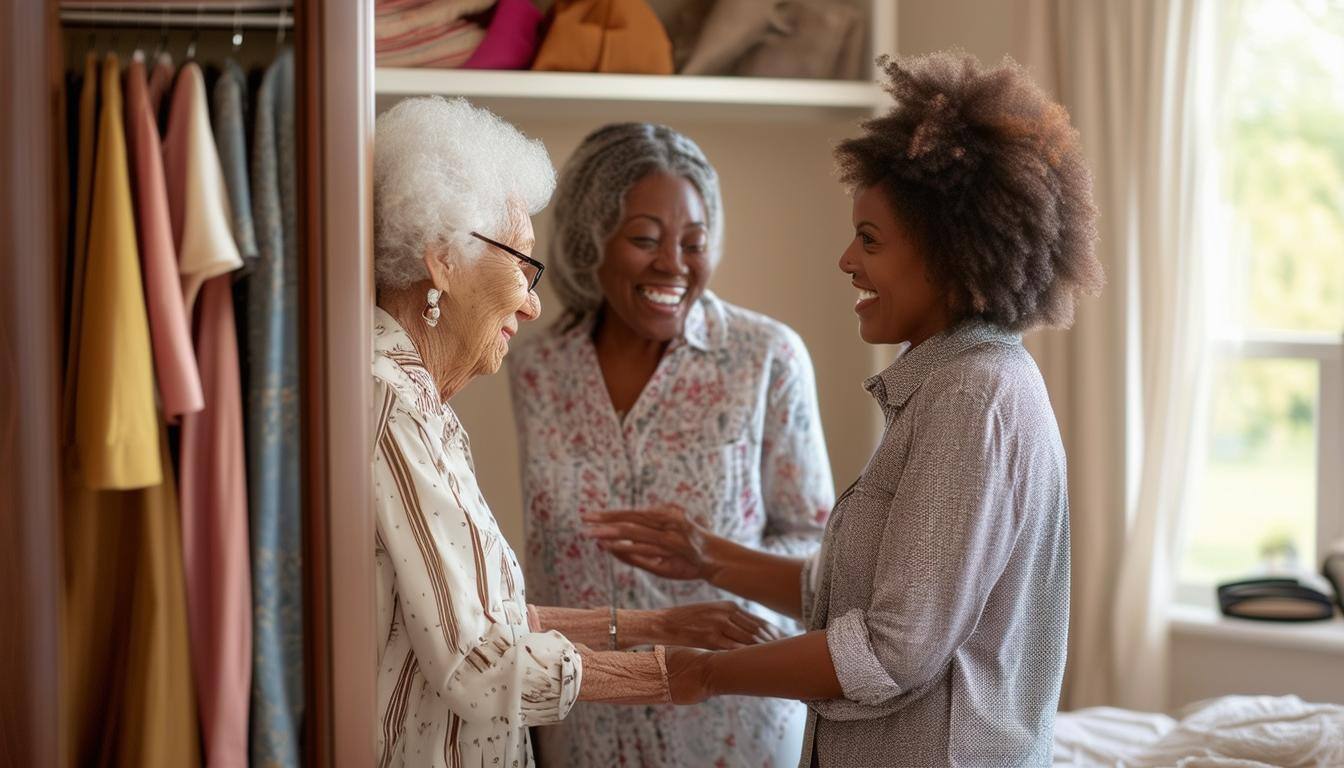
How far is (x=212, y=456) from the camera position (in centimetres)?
133

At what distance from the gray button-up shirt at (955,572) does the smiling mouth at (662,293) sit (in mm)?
872

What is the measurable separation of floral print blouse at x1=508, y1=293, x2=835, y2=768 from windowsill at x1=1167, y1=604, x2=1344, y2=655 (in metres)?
1.03

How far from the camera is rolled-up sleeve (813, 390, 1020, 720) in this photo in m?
1.46

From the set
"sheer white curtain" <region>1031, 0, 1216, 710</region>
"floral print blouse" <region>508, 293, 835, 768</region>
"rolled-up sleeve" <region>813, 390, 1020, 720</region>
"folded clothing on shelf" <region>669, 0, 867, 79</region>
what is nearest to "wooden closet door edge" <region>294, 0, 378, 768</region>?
"rolled-up sleeve" <region>813, 390, 1020, 720</region>

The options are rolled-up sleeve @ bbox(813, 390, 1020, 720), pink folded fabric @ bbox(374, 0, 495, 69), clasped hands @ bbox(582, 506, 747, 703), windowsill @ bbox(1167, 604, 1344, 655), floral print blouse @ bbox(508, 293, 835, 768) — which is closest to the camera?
rolled-up sleeve @ bbox(813, 390, 1020, 720)

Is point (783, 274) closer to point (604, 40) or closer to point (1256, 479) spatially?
point (604, 40)

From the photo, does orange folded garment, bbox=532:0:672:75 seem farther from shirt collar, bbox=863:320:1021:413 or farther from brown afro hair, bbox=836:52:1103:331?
shirt collar, bbox=863:320:1021:413

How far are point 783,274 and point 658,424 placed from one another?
3.21ft

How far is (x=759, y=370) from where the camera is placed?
8.13 ft

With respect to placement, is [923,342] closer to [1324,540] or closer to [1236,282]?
[1236,282]

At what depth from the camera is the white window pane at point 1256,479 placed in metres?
3.09

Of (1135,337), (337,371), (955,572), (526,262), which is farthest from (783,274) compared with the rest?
(337,371)

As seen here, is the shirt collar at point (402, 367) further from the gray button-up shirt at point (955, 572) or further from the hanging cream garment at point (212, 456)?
the gray button-up shirt at point (955, 572)

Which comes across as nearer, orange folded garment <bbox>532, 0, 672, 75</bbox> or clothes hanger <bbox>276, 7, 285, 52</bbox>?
clothes hanger <bbox>276, 7, 285, 52</bbox>
